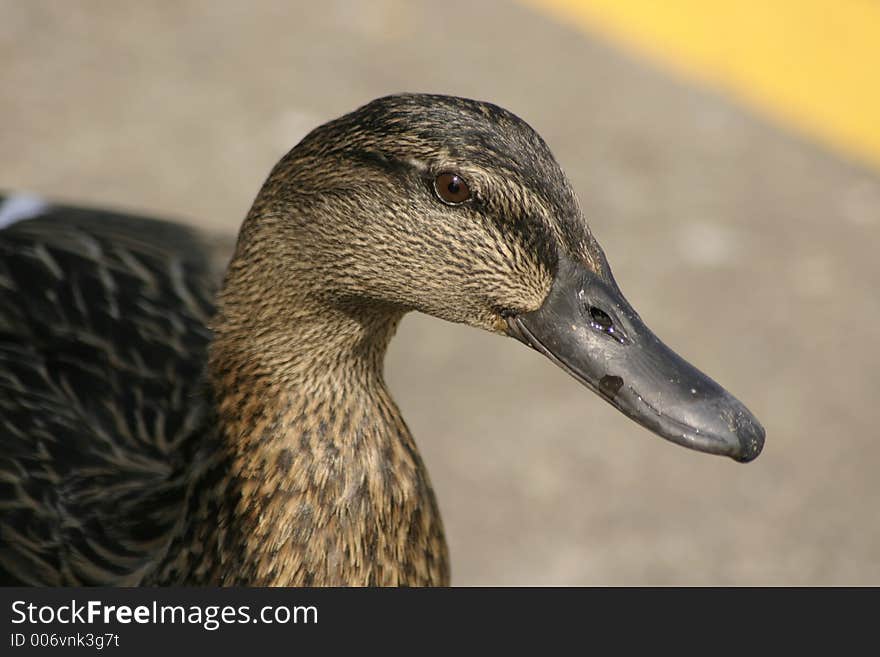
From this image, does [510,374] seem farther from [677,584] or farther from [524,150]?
[524,150]

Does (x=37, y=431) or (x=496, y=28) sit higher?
(x=496, y=28)

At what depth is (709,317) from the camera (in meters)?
4.54

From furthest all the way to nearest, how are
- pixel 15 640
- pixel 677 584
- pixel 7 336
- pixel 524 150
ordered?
pixel 677 584
pixel 7 336
pixel 15 640
pixel 524 150

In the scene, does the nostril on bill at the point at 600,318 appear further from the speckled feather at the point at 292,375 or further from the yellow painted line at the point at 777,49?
the yellow painted line at the point at 777,49

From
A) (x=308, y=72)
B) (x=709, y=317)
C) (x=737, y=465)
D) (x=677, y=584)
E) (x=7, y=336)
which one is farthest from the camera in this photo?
(x=308, y=72)

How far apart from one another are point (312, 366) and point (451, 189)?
1.52 ft

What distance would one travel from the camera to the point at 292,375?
2.37 meters

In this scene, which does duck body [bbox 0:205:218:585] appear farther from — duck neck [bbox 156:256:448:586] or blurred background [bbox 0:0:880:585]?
blurred background [bbox 0:0:880:585]

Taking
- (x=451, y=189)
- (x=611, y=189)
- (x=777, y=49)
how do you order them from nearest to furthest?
(x=451, y=189) < (x=611, y=189) < (x=777, y=49)

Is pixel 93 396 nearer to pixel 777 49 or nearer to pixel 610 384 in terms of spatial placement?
pixel 610 384

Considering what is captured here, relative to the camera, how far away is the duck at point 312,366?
2.15 metres

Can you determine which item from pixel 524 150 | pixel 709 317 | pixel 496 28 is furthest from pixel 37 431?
pixel 496 28

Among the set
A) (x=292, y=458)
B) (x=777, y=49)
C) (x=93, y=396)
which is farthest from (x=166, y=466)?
(x=777, y=49)

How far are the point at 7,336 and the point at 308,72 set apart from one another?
272 centimetres
